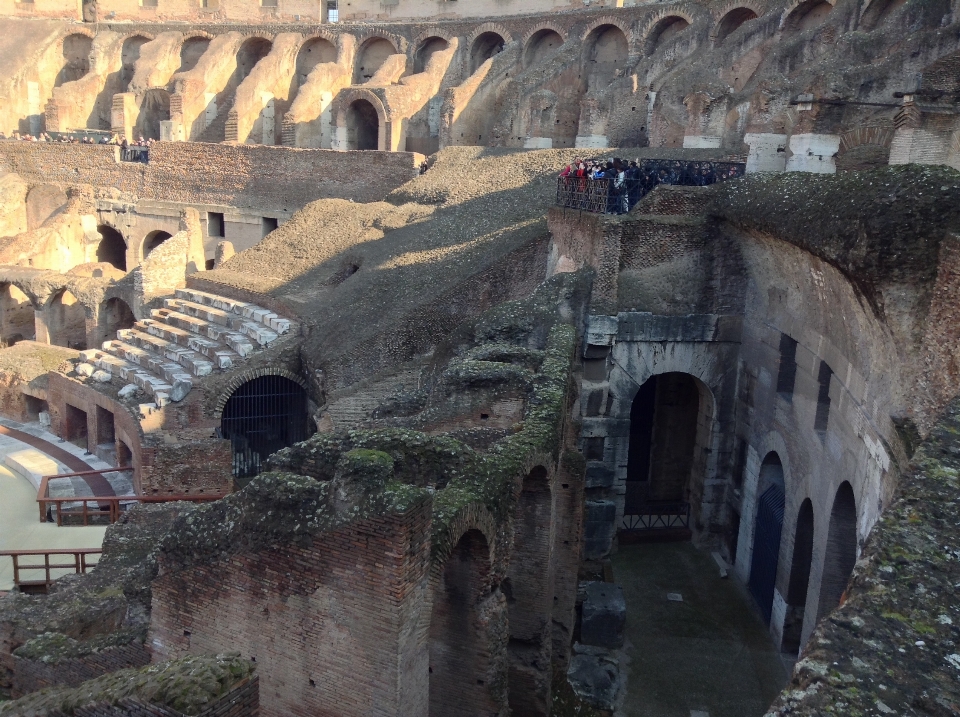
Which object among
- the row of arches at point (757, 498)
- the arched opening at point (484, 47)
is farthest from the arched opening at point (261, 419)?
the arched opening at point (484, 47)

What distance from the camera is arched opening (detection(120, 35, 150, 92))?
100 feet

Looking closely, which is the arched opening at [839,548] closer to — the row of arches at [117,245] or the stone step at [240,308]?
the stone step at [240,308]

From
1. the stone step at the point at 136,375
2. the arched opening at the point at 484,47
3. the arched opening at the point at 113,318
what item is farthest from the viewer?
the arched opening at the point at 484,47

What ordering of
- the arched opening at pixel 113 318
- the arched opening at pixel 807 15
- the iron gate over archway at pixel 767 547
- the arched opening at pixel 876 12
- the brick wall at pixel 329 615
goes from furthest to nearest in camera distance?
the arched opening at pixel 807 15
the arched opening at pixel 113 318
the arched opening at pixel 876 12
the iron gate over archway at pixel 767 547
the brick wall at pixel 329 615

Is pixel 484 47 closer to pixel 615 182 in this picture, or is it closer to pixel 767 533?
pixel 615 182

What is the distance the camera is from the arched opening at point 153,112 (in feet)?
94.0

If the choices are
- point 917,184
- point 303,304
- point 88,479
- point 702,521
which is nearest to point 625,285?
point 702,521

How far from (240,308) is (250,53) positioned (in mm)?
17864

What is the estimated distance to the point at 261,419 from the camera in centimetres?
1443

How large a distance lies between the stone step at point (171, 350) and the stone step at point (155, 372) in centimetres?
10

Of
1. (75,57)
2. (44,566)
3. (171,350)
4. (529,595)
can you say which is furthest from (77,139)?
(529,595)

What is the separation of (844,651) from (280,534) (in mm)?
3221

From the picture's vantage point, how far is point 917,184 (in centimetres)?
692

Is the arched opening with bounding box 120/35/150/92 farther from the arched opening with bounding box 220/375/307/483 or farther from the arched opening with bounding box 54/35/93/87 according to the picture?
the arched opening with bounding box 220/375/307/483
